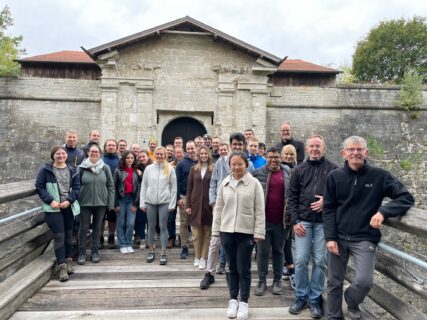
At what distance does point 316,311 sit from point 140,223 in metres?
3.73

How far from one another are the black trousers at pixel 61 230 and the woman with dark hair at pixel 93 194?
0.45 meters

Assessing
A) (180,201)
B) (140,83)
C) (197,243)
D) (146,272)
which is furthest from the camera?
(140,83)

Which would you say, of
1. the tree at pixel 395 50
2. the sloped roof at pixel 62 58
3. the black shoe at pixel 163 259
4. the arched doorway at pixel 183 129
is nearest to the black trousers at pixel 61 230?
the black shoe at pixel 163 259

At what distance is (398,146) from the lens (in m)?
13.8

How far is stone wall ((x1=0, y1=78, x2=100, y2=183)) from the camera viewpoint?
1284 centimetres

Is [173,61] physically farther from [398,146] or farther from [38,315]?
[38,315]

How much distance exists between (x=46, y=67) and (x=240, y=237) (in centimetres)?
1479

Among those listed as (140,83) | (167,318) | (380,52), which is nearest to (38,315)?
(167,318)

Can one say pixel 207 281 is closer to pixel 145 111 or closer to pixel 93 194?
pixel 93 194

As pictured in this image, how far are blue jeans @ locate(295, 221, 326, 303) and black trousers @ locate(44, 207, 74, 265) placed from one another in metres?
3.02

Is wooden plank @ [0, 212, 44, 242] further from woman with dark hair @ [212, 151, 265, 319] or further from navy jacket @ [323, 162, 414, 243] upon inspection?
navy jacket @ [323, 162, 414, 243]

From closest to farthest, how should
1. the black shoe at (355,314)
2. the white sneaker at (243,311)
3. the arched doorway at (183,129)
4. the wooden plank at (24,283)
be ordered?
the black shoe at (355,314) → the wooden plank at (24,283) → the white sneaker at (243,311) → the arched doorway at (183,129)

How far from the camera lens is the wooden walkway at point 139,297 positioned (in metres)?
3.62

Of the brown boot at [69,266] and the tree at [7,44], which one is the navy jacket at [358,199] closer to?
the brown boot at [69,266]
